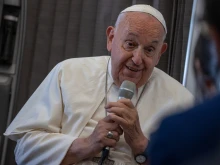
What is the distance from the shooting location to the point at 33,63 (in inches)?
110

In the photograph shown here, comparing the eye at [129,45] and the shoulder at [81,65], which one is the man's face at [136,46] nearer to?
the eye at [129,45]

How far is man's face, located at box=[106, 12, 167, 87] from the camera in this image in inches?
75.8

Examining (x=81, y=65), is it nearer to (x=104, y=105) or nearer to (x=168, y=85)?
(x=104, y=105)

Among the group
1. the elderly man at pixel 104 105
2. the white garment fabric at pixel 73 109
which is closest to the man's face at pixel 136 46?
the elderly man at pixel 104 105

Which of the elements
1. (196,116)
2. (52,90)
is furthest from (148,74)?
(196,116)

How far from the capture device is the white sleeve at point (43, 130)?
1785 mm

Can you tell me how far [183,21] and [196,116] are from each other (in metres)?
1.98

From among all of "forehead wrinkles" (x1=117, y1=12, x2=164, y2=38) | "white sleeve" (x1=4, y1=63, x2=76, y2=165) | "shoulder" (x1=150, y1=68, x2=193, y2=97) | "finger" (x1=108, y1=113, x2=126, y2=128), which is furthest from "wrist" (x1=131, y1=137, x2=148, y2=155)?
"forehead wrinkles" (x1=117, y1=12, x2=164, y2=38)

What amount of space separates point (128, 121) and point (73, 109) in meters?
0.36

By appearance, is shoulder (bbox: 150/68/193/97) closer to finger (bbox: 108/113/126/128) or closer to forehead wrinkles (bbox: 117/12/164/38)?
forehead wrinkles (bbox: 117/12/164/38)

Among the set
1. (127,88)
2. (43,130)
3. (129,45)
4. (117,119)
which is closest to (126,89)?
(127,88)

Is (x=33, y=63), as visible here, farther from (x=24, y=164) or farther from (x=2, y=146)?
(x=24, y=164)

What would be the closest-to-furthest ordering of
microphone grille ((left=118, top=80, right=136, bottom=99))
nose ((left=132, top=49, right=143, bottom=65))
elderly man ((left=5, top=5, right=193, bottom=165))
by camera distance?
microphone grille ((left=118, top=80, right=136, bottom=99))
elderly man ((left=5, top=5, right=193, bottom=165))
nose ((left=132, top=49, right=143, bottom=65))

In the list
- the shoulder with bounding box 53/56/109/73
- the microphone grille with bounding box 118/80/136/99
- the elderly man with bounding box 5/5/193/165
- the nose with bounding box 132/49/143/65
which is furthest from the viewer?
the shoulder with bounding box 53/56/109/73
